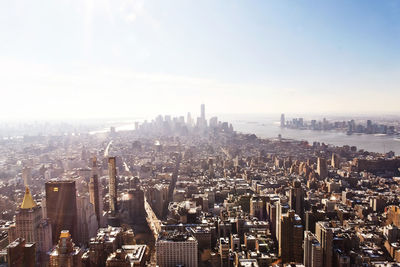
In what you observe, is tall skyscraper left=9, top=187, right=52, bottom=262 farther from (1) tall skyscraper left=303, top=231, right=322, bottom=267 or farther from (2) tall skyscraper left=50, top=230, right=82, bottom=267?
(1) tall skyscraper left=303, top=231, right=322, bottom=267

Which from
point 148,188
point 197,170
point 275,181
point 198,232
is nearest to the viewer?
point 198,232

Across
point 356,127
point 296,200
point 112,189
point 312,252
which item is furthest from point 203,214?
point 356,127

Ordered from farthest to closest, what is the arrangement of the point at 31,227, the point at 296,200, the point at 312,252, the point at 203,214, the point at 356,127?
the point at 356,127
the point at 203,214
the point at 296,200
the point at 31,227
the point at 312,252

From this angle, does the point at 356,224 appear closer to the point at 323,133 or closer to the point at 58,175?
the point at 58,175

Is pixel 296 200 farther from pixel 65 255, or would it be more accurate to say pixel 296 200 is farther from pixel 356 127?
pixel 356 127

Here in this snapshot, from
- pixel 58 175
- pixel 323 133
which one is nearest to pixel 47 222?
pixel 58 175

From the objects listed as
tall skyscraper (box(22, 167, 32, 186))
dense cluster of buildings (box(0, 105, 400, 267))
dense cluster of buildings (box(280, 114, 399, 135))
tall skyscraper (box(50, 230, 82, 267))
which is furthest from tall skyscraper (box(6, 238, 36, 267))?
dense cluster of buildings (box(280, 114, 399, 135))

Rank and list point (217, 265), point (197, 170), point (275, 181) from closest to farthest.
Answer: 1. point (217, 265)
2. point (275, 181)
3. point (197, 170)
